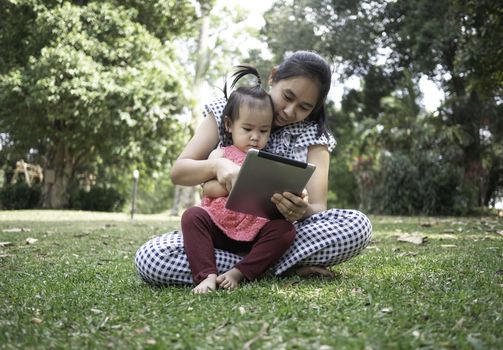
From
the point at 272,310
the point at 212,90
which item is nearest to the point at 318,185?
the point at 272,310

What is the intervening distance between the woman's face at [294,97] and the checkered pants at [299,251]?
0.64 meters

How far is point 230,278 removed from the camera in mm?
2527

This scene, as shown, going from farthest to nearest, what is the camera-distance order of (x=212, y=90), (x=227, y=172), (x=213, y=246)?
(x=212, y=90) < (x=213, y=246) < (x=227, y=172)

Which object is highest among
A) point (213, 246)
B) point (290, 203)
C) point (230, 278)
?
point (290, 203)

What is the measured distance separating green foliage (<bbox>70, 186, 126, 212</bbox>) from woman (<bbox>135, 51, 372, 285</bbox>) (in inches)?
598

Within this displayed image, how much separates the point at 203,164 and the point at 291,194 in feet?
1.81

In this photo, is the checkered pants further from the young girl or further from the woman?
the young girl

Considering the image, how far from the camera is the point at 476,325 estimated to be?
174 cm

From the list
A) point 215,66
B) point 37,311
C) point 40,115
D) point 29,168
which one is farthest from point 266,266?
point 29,168

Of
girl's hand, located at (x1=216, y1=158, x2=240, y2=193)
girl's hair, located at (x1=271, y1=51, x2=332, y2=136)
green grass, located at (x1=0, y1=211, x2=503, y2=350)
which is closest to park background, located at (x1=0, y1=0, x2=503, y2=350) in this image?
green grass, located at (x1=0, y1=211, x2=503, y2=350)

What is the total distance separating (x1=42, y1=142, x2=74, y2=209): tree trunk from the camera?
16.7 metres

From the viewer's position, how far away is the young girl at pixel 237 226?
261 cm

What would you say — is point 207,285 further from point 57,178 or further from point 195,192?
point 57,178

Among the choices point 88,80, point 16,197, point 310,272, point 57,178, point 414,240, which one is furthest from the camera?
point 57,178
